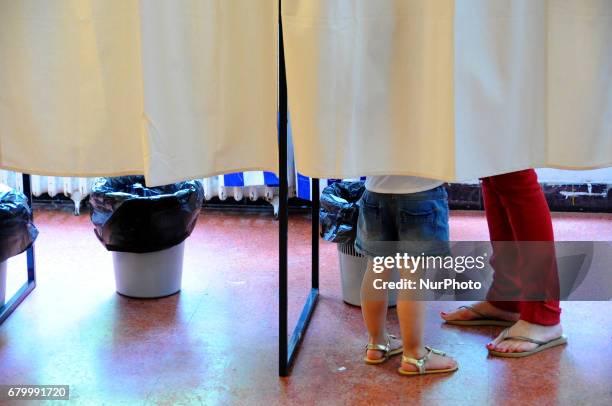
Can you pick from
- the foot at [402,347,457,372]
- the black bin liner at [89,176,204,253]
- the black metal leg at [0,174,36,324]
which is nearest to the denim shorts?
the foot at [402,347,457,372]

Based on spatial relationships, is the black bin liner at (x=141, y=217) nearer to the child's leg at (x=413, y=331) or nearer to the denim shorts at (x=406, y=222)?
the denim shorts at (x=406, y=222)

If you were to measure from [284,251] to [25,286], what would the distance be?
1171 millimetres

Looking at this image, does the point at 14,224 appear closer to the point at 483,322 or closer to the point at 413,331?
the point at 413,331

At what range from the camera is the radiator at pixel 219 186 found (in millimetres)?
3473

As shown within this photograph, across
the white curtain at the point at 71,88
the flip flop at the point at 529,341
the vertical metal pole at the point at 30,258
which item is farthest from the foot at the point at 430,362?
the vertical metal pole at the point at 30,258

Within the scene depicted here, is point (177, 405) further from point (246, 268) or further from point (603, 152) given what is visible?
point (603, 152)

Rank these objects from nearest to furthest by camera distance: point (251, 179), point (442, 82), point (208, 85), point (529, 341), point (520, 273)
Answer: point (442, 82), point (208, 85), point (529, 341), point (520, 273), point (251, 179)

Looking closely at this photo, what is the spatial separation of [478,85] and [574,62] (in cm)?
26

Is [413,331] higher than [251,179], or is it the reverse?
[251,179]

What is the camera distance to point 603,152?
1.85m

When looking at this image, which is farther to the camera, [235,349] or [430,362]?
[235,349]

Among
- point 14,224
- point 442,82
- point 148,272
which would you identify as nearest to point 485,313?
point 442,82

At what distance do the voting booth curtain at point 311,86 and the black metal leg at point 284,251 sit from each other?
3 cm

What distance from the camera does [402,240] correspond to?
78.3 inches
